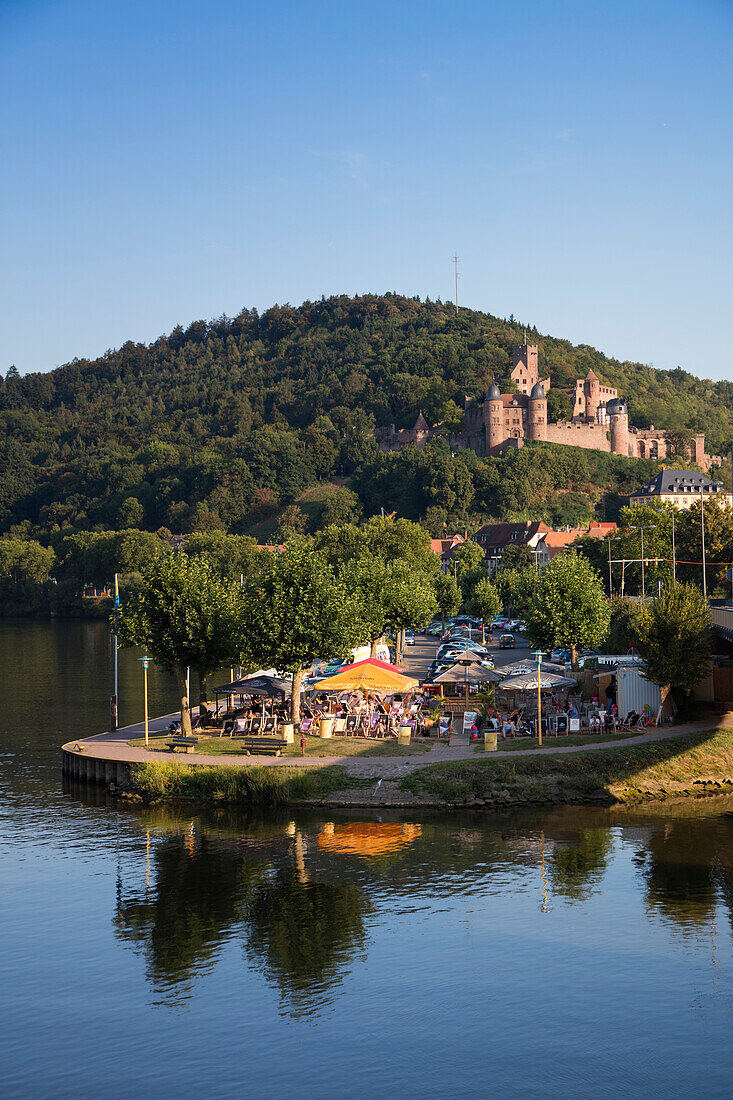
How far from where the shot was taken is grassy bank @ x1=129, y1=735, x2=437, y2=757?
3256cm

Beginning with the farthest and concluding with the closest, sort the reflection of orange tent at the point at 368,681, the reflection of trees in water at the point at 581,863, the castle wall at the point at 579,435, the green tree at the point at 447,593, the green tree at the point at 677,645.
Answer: the castle wall at the point at 579,435, the green tree at the point at 447,593, the reflection of orange tent at the point at 368,681, the green tree at the point at 677,645, the reflection of trees in water at the point at 581,863

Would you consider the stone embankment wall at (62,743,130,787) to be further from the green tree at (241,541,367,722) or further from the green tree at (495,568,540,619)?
the green tree at (495,568,540,619)

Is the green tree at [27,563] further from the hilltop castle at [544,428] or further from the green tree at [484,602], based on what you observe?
the green tree at [484,602]

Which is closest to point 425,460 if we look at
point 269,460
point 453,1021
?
point 269,460

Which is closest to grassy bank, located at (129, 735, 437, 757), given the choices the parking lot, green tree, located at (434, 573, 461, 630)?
the parking lot

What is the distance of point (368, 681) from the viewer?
36.8 metres

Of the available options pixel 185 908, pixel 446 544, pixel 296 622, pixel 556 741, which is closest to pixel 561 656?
pixel 556 741

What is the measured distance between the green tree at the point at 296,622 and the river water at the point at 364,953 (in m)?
6.73

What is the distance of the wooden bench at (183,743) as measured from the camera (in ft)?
108

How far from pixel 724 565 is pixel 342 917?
53.2 metres

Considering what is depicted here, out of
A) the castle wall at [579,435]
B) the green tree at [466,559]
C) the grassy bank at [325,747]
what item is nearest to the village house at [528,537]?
the green tree at [466,559]

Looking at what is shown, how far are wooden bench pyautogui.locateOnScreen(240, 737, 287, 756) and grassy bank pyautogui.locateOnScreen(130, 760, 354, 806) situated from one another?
79.6 inches

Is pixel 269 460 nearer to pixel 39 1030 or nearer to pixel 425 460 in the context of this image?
pixel 425 460

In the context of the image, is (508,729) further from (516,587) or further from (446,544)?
(446,544)
